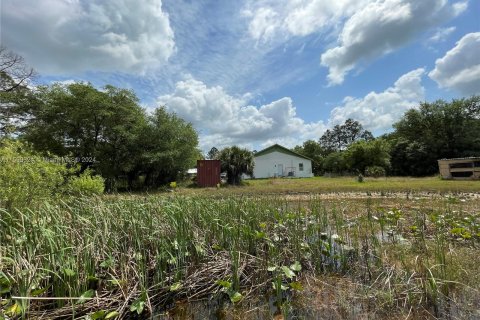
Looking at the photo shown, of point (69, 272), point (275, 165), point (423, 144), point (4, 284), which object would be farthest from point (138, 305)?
point (423, 144)

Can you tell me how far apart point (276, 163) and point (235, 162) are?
38.7ft

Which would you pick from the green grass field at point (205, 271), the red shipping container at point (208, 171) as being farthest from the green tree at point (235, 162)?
the green grass field at point (205, 271)

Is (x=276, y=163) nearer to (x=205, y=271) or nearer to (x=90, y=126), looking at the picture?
(x=90, y=126)

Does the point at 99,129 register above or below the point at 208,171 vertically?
above

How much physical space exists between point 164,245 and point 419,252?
3305 mm

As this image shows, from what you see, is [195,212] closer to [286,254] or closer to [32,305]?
[286,254]

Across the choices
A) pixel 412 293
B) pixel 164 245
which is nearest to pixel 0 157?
pixel 164 245

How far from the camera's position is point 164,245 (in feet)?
9.43

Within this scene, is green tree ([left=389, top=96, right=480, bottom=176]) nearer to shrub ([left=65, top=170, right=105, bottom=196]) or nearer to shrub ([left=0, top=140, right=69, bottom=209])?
shrub ([left=65, top=170, right=105, bottom=196])

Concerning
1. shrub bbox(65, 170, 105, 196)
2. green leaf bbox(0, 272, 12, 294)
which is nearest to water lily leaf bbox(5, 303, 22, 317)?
green leaf bbox(0, 272, 12, 294)

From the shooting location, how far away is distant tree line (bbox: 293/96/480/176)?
28167mm

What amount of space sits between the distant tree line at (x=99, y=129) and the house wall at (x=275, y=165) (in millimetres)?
12153

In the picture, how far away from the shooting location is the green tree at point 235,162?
62.6ft

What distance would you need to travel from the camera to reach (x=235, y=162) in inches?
754
